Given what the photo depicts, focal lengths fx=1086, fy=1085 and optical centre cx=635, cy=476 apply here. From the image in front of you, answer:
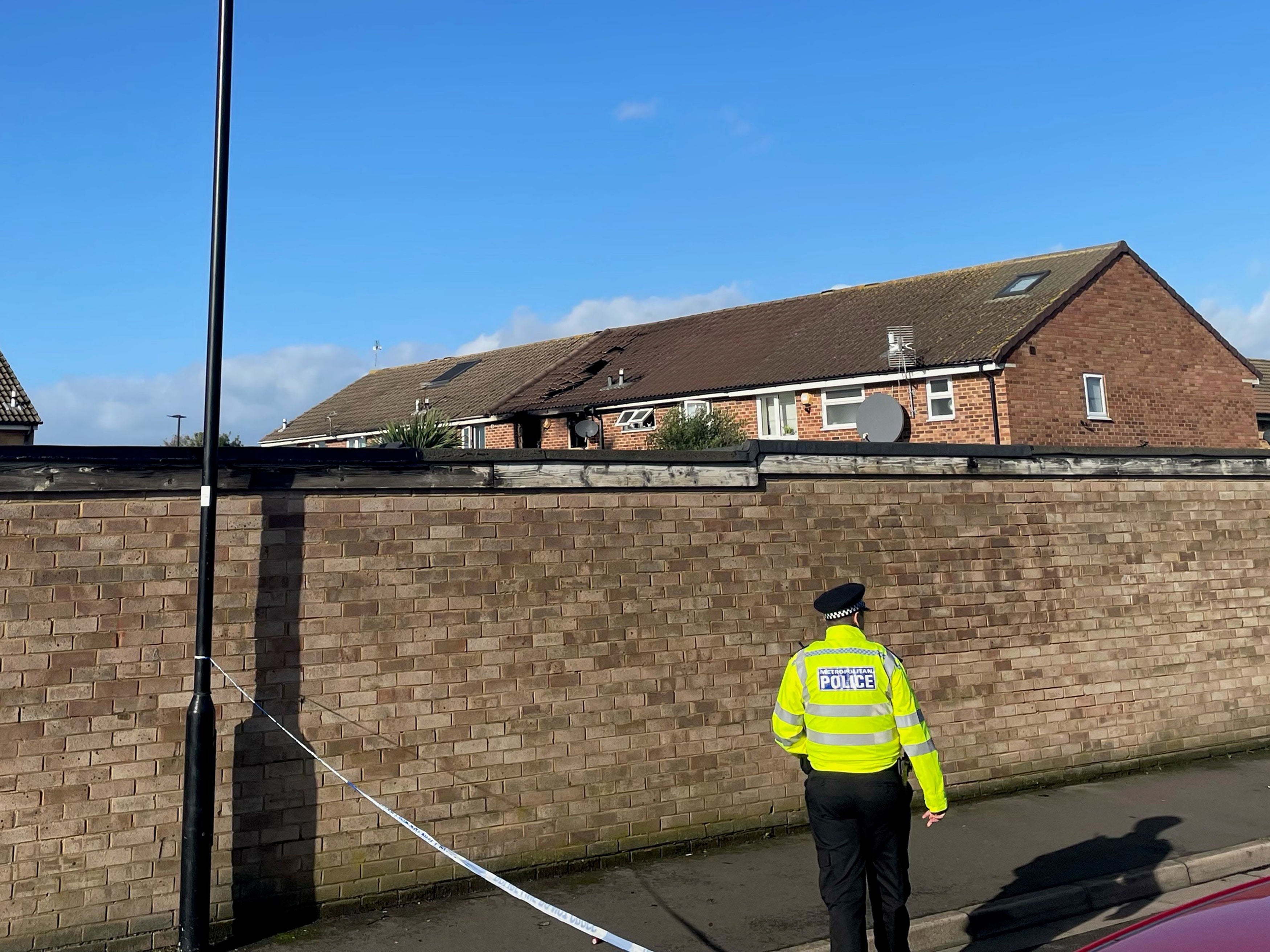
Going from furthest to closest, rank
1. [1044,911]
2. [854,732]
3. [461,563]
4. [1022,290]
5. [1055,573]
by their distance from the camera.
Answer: [1022,290], [1055,573], [461,563], [1044,911], [854,732]

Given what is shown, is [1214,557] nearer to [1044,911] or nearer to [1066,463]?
[1066,463]

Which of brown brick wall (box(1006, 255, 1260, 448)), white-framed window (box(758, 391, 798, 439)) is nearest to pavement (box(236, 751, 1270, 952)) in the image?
brown brick wall (box(1006, 255, 1260, 448))

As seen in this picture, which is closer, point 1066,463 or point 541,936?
point 541,936

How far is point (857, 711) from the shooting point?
5.08 meters

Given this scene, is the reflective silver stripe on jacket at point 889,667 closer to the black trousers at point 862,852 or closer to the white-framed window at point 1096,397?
the black trousers at point 862,852

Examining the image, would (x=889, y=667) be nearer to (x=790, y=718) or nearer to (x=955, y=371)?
(x=790, y=718)

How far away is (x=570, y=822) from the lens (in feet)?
24.4

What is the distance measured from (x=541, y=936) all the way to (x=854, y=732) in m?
2.34

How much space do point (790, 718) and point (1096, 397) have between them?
21740 millimetres

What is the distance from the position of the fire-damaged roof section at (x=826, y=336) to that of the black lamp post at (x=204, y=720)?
1906cm

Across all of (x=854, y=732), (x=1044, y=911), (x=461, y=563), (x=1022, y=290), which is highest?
(x=1022, y=290)

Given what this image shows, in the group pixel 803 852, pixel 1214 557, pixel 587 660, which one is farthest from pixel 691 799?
pixel 1214 557

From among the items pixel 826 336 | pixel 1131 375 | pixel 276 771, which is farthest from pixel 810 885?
pixel 826 336

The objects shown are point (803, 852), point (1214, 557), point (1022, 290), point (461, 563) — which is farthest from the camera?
point (1022, 290)
